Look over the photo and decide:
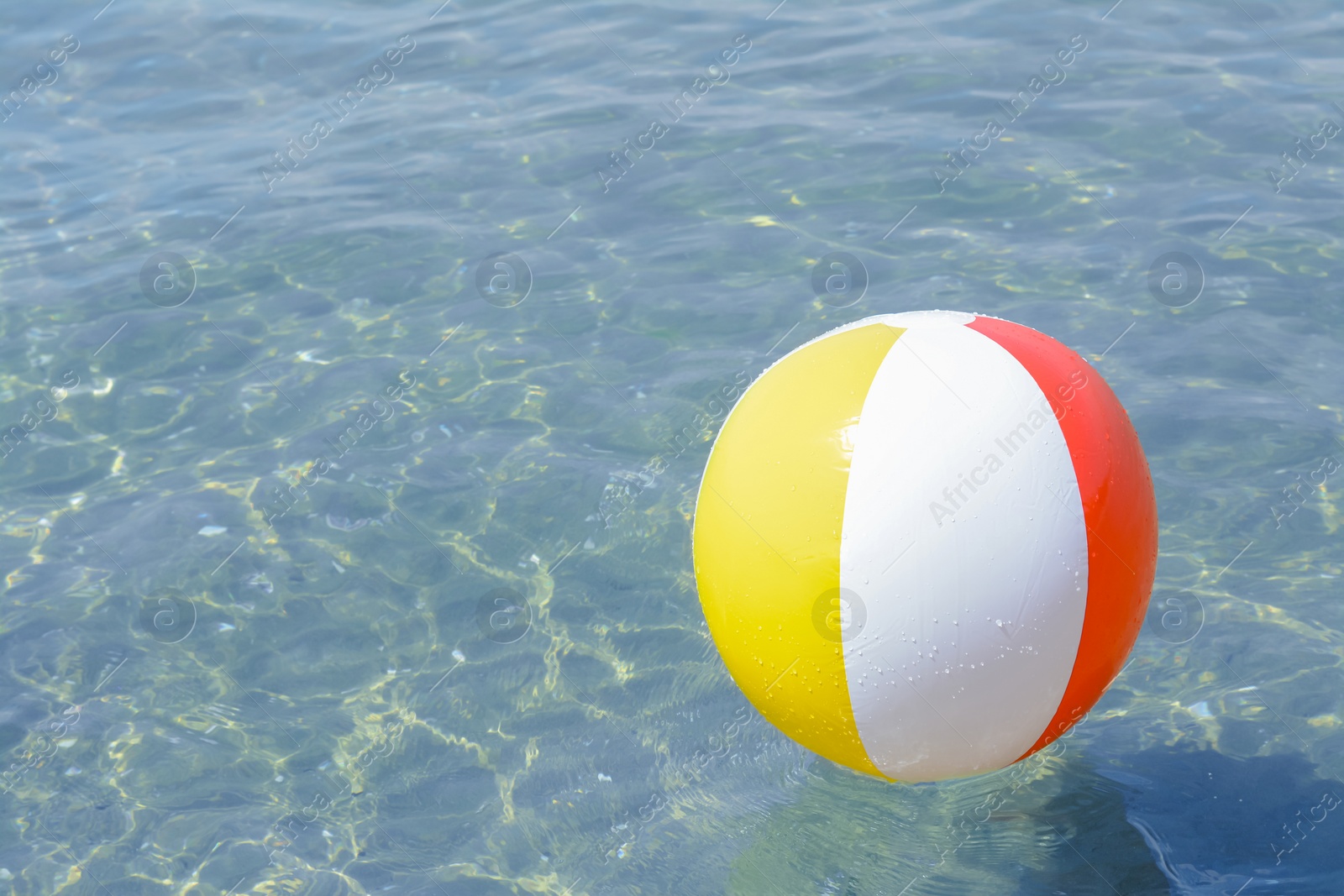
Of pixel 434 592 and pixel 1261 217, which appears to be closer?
pixel 434 592

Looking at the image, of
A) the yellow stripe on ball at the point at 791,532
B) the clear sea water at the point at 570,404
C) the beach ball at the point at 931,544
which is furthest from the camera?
the clear sea water at the point at 570,404

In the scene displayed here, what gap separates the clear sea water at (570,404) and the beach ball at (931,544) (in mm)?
969

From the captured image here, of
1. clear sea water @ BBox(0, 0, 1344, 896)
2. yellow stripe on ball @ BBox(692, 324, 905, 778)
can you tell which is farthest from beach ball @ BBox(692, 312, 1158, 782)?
clear sea water @ BBox(0, 0, 1344, 896)

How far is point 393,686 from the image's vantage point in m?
5.43

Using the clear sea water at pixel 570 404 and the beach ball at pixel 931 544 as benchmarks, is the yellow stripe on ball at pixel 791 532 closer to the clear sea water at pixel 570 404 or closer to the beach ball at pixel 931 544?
the beach ball at pixel 931 544

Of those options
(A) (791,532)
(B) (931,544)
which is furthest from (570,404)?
(B) (931,544)

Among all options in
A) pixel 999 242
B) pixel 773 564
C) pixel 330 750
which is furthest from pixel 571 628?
pixel 999 242

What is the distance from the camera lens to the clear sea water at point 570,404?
4.79 metres

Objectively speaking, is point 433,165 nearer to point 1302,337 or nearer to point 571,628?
point 571,628

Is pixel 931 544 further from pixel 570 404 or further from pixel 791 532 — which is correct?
pixel 570 404

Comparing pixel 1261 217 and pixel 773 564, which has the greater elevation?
pixel 773 564

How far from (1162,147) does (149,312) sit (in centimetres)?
689

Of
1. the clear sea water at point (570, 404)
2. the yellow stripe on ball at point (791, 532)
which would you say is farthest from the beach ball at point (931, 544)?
the clear sea water at point (570, 404)

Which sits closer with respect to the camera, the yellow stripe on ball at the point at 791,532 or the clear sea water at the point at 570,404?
the yellow stripe on ball at the point at 791,532
